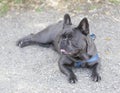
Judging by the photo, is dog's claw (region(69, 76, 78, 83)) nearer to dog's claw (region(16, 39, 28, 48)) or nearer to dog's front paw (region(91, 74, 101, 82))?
→ dog's front paw (region(91, 74, 101, 82))

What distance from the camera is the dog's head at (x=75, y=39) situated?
5027 millimetres

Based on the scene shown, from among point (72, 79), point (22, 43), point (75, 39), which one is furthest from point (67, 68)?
point (22, 43)

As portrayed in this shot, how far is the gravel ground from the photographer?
16.7ft

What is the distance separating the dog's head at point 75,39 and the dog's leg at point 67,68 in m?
0.26

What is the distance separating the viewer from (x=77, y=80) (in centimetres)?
520

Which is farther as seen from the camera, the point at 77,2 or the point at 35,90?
the point at 77,2

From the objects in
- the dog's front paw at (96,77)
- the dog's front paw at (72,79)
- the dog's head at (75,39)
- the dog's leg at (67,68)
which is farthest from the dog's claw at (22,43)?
the dog's front paw at (96,77)

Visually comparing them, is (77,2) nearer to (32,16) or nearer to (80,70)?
(32,16)

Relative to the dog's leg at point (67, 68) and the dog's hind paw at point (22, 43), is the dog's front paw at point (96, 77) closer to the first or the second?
the dog's leg at point (67, 68)

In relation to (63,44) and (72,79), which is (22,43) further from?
Result: (72,79)

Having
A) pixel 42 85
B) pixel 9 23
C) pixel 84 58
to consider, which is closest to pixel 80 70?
pixel 84 58

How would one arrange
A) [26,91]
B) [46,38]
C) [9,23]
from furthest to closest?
[9,23], [46,38], [26,91]

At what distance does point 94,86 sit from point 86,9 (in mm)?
2591

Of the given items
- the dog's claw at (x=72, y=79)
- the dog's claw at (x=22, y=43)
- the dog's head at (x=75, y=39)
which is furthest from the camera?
the dog's claw at (x=22, y=43)
